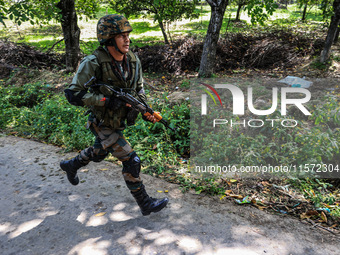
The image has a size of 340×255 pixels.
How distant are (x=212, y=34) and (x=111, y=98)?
5.02 meters

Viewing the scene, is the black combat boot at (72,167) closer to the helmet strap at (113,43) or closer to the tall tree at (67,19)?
the helmet strap at (113,43)

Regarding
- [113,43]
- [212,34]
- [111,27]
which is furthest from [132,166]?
[212,34]

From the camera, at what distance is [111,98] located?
109 inches

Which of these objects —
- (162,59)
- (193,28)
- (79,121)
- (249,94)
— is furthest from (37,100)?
(193,28)

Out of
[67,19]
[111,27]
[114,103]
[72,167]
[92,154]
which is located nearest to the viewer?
[111,27]

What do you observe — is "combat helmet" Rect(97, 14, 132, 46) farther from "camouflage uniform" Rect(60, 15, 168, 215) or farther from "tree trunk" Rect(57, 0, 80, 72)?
"tree trunk" Rect(57, 0, 80, 72)

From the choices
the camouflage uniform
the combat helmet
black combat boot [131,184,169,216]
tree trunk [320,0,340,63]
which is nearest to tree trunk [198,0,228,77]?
tree trunk [320,0,340,63]

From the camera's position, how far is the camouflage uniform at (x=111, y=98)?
8.71 ft

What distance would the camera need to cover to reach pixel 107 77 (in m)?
2.77

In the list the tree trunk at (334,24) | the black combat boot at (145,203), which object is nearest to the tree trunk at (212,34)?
the tree trunk at (334,24)

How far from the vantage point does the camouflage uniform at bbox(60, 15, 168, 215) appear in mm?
2654

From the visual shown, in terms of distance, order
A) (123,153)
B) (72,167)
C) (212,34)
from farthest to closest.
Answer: (212,34)
(72,167)
(123,153)

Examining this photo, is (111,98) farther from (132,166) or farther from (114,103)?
(132,166)

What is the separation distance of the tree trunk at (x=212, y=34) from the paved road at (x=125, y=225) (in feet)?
14.8
